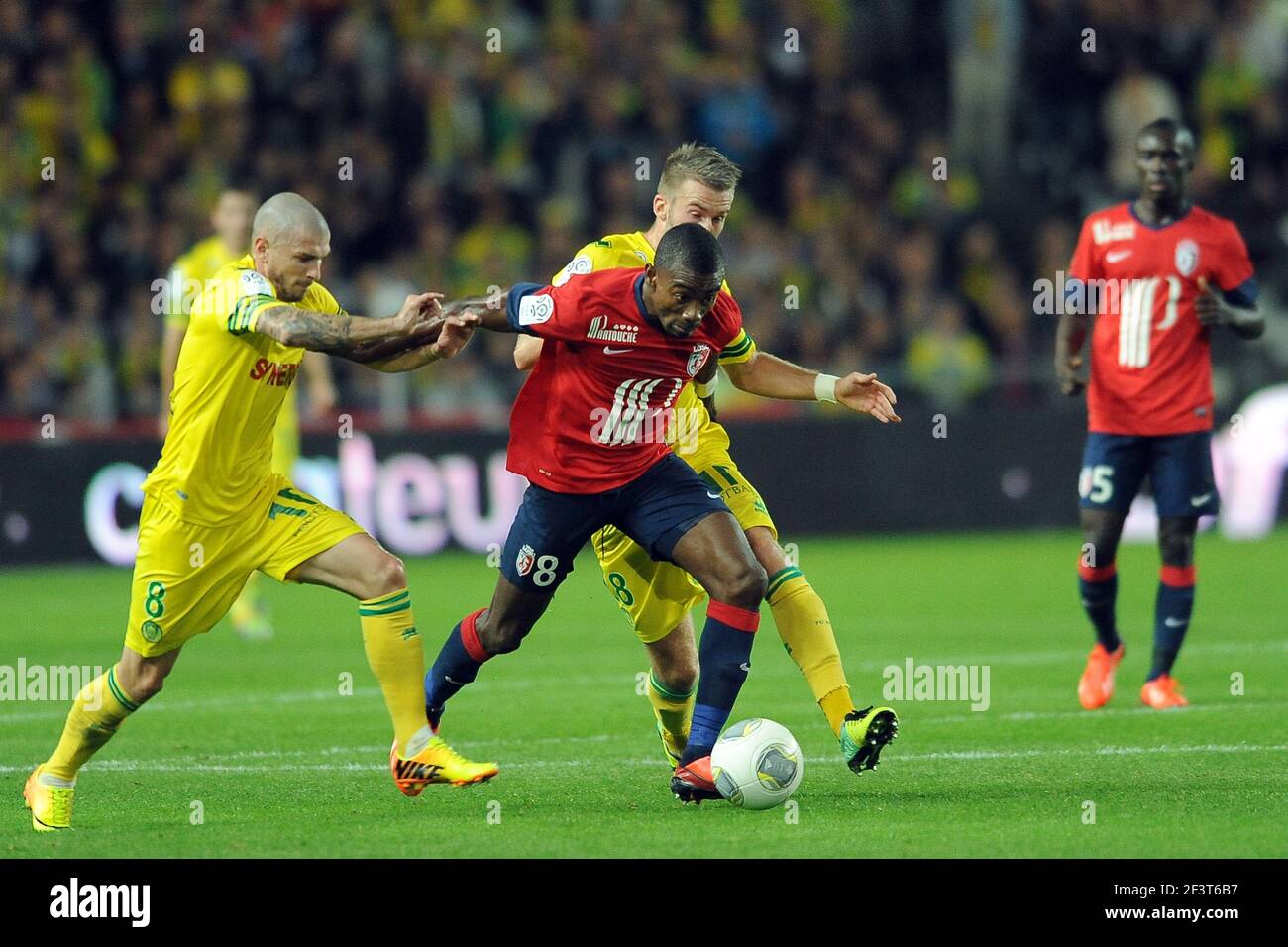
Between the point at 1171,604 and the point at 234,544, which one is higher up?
the point at 234,544

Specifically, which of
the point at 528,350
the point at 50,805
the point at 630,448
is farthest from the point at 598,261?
the point at 50,805

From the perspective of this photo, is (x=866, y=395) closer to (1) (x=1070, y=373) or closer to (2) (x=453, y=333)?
(2) (x=453, y=333)

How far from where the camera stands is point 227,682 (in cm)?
1096

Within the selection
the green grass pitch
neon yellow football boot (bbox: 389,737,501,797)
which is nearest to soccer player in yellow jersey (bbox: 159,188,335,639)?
the green grass pitch

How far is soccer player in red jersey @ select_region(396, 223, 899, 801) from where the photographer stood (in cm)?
713

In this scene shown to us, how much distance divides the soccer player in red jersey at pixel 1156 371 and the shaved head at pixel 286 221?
426 centimetres

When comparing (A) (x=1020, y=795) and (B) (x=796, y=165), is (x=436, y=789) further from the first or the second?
(B) (x=796, y=165)

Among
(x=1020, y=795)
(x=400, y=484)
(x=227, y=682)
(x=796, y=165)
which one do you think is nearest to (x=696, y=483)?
(x=1020, y=795)

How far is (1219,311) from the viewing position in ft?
32.5

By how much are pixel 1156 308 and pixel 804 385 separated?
9.71ft

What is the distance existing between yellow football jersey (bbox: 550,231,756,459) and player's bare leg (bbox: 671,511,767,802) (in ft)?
2.16

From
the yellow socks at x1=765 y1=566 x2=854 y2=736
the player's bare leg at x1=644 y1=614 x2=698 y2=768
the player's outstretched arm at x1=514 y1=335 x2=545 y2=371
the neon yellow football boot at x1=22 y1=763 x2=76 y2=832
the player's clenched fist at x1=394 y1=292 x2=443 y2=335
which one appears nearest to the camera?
the player's clenched fist at x1=394 y1=292 x2=443 y2=335

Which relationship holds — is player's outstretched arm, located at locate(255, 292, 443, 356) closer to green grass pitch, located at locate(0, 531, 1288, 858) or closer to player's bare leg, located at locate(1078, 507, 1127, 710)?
green grass pitch, located at locate(0, 531, 1288, 858)

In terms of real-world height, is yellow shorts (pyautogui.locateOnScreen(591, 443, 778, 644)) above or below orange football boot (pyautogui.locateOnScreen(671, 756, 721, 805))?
above
